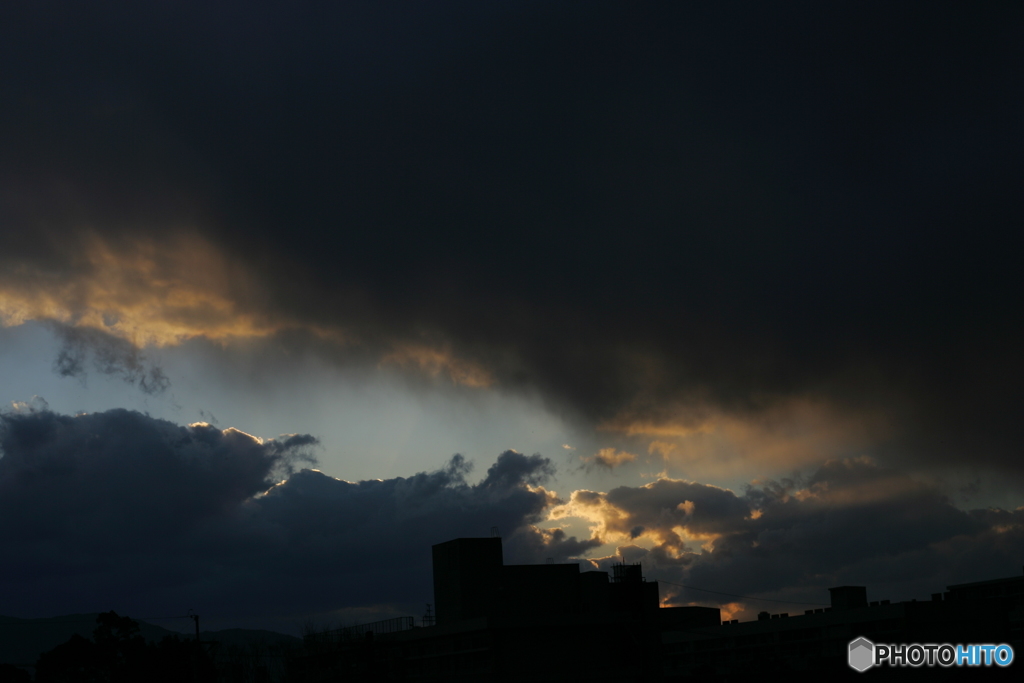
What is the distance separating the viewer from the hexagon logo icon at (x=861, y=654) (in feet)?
348

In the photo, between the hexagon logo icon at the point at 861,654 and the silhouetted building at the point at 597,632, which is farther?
the silhouetted building at the point at 597,632

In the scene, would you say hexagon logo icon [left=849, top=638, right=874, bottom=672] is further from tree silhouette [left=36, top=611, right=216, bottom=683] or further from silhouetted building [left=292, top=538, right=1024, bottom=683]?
tree silhouette [left=36, top=611, right=216, bottom=683]

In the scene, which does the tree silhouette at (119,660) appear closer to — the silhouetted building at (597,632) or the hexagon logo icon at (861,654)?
the silhouetted building at (597,632)

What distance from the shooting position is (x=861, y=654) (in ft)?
363

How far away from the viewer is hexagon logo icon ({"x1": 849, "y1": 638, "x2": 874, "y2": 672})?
348 ft

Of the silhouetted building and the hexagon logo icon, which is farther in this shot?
the silhouetted building

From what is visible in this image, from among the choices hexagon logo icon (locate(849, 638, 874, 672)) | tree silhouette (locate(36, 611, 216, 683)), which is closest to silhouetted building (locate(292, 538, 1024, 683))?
hexagon logo icon (locate(849, 638, 874, 672))

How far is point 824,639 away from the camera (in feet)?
412

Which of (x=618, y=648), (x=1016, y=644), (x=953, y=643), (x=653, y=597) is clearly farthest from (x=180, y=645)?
(x=1016, y=644)

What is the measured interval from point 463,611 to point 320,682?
965 inches

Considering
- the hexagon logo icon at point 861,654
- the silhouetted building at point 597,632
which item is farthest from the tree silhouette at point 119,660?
the hexagon logo icon at point 861,654

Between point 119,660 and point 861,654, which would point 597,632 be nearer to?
point 861,654

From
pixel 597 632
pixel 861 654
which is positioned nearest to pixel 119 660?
pixel 597 632

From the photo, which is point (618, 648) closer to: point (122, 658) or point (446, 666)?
point (446, 666)
